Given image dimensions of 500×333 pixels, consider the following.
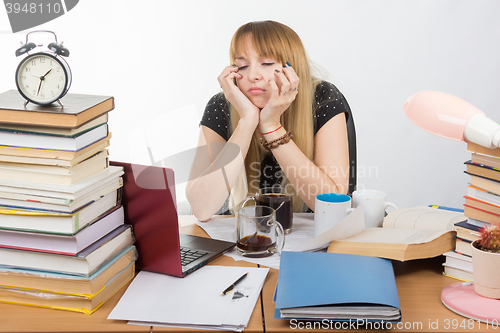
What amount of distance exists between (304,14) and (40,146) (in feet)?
7.78

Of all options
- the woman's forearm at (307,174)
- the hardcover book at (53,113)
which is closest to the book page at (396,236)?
the woman's forearm at (307,174)

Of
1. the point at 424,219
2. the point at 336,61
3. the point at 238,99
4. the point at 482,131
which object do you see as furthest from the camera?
the point at 336,61

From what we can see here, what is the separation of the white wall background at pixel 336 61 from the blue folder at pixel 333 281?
2.11 meters

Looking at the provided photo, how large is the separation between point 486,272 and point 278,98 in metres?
→ 0.94

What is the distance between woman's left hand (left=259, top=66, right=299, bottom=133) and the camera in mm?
1562

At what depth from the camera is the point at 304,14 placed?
2873 millimetres

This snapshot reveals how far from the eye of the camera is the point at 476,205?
2.93 ft

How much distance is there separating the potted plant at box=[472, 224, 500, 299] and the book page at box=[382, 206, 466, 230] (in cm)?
24

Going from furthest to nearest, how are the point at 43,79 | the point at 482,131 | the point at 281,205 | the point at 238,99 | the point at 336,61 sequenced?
the point at 336,61 < the point at 238,99 < the point at 281,205 < the point at 43,79 < the point at 482,131

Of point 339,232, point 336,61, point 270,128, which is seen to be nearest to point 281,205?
point 339,232

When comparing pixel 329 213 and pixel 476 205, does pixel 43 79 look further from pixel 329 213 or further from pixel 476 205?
pixel 476 205

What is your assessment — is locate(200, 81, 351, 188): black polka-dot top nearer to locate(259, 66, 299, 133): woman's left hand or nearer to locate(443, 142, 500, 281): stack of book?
locate(259, 66, 299, 133): woman's left hand

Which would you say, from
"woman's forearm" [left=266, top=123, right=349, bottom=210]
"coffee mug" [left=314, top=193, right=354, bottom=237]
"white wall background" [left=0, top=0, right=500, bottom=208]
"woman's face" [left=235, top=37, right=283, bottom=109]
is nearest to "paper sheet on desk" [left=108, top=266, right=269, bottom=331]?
"coffee mug" [left=314, top=193, right=354, bottom=237]

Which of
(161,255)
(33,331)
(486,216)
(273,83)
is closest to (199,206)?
(161,255)
